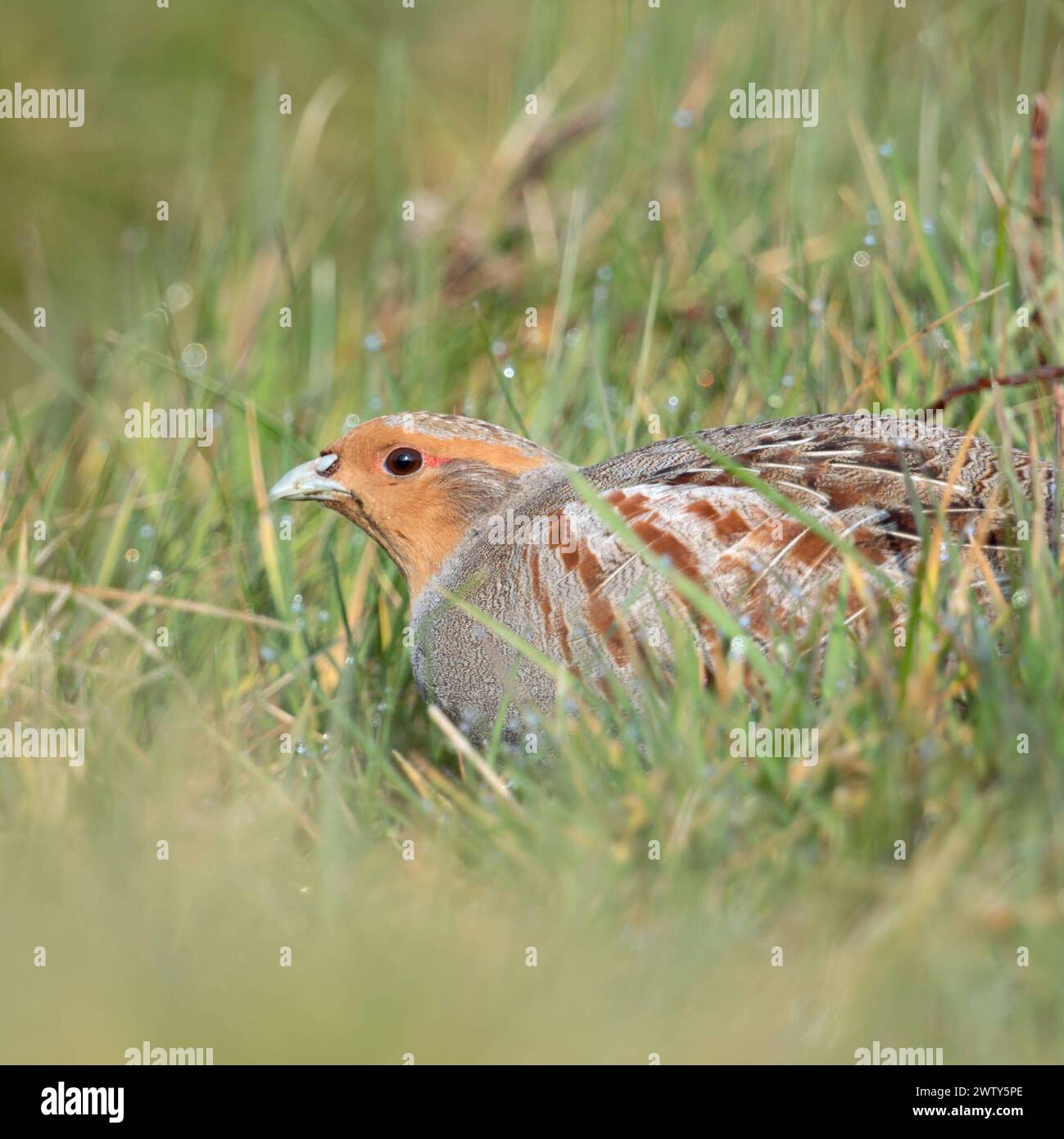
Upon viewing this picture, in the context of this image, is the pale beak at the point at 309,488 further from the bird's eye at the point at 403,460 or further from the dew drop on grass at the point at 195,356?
the dew drop on grass at the point at 195,356

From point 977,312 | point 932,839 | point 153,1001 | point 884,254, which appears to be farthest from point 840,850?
point 884,254

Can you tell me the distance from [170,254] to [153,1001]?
14.8 ft

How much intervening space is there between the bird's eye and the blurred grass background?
473mm

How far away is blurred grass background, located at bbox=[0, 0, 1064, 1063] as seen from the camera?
261cm

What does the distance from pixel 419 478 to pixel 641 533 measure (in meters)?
0.80

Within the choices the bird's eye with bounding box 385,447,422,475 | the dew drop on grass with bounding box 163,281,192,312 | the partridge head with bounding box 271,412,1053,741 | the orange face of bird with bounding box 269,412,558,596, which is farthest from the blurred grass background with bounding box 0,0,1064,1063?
the bird's eye with bounding box 385,447,422,475

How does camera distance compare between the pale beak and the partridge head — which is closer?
the partridge head

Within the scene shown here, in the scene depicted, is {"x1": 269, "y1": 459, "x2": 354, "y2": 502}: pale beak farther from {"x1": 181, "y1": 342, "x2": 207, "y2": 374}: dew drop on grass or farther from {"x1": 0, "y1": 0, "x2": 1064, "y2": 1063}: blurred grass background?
{"x1": 181, "y1": 342, "x2": 207, "y2": 374}: dew drop on grass

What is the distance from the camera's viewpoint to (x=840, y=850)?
275 cm

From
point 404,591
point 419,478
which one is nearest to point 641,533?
point 419,478

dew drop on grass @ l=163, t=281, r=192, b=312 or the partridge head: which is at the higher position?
dew drop on grass @ l=163, t=281, r=192, b=312

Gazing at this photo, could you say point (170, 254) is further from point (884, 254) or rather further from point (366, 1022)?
point (366, 1022)

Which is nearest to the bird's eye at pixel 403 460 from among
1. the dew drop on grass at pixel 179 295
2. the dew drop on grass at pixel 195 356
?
the dew drop on grass at pixel 195 356

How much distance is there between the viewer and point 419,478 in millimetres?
4004
